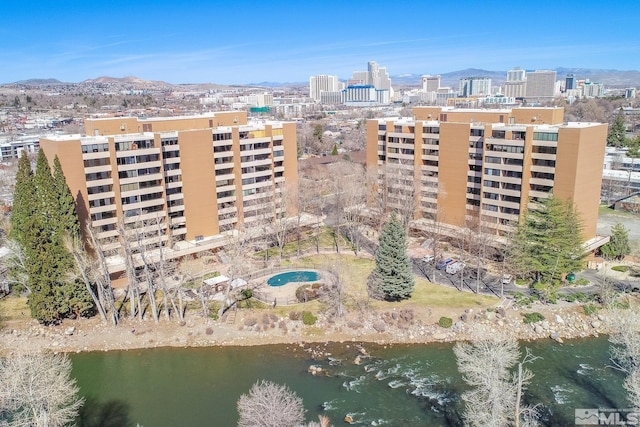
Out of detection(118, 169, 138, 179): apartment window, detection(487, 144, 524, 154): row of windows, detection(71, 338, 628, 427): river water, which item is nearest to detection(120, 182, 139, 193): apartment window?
detection(118, 169, 138, 179): apartment window

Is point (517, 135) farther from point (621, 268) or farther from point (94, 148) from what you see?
point (94, 148)

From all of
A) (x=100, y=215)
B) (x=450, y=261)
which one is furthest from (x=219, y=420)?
(x=450, y=261)

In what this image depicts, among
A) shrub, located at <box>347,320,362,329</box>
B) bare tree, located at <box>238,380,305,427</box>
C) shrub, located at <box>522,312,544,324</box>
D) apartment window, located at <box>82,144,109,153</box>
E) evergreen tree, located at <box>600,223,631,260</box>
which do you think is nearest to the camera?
bare tree, located at <box>238,380,305,427</box>

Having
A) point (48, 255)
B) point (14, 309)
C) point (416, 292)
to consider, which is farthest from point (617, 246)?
point (14, 309)

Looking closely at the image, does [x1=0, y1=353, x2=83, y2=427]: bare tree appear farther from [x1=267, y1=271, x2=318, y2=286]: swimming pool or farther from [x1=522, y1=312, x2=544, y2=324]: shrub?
[x1=522, y1=312, x2=544, y2=324]: shrub

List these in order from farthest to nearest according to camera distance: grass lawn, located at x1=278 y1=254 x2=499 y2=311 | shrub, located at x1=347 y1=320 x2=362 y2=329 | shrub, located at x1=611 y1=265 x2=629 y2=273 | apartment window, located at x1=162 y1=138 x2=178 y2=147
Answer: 1. apartment window, located at x1=162 y1=138 x2=178 y2=147
2. shrub, located at x1=611 y1=265 x2=629 y2=273
3. grass lawn, located at x1=278 y1=254 x2=499 y2=311
4. shrub, located at x1=347 y1=320 x2=362 y2=329
